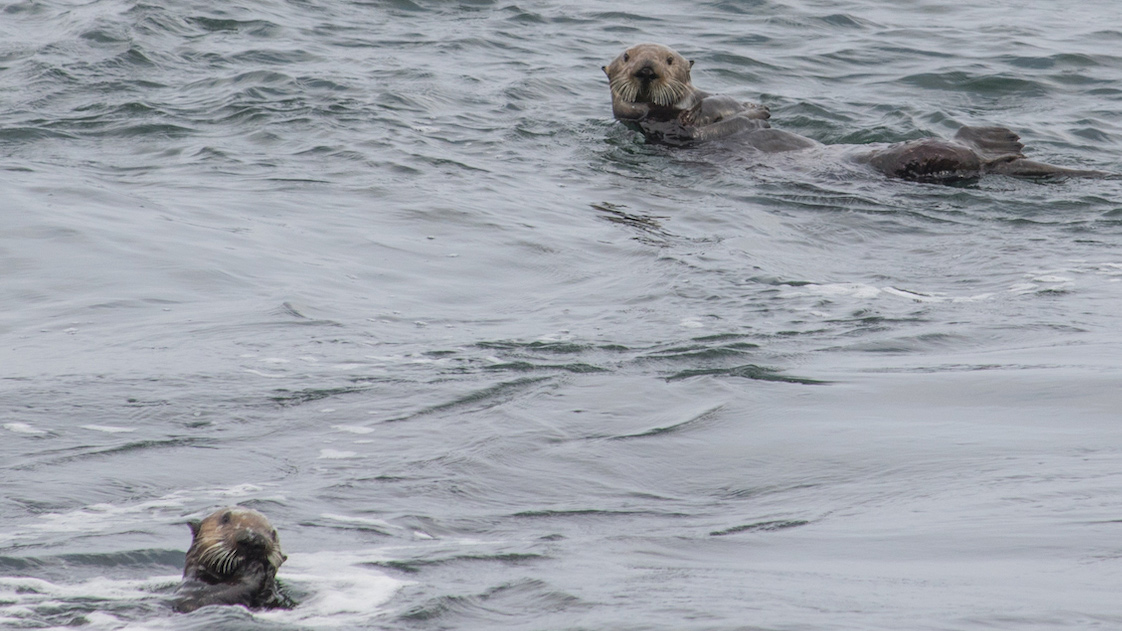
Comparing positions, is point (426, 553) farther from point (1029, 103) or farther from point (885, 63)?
point (885, 63)

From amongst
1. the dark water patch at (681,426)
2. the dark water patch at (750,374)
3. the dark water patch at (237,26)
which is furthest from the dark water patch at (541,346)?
the dark water patch at (237,26)

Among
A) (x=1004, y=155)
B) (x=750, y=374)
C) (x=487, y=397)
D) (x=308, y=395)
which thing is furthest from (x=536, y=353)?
(x=1004, y=155)

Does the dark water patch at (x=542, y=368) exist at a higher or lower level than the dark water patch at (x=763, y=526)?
lower

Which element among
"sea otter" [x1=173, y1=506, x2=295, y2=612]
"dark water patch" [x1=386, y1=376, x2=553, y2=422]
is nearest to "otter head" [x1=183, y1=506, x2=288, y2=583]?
"sea otter" [x1=173, y1=506, x2=295, y2=612]

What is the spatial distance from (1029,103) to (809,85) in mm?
1785

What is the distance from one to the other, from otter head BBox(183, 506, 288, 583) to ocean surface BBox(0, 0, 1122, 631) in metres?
0.12

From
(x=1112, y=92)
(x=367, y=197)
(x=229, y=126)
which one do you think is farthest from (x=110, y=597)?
(x=1112, y=92)

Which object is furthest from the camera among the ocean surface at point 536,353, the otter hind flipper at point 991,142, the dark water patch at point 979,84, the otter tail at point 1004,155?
the dark water patch at point 979,84

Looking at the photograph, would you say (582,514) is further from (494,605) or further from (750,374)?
(750,374)

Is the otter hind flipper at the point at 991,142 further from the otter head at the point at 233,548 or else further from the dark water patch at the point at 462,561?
the otter head at the point at 233,548

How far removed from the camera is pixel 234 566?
3.44 metres

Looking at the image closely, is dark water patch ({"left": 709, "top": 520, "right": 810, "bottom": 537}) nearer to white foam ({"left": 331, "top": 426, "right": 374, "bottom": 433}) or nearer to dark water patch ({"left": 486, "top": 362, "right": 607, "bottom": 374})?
white foam ({"left": 331, "top": 426, "right": 374, "bottom": 433})

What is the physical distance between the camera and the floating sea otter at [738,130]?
8.64 metres

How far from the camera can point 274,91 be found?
11086 mm
